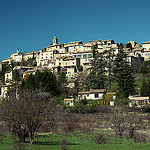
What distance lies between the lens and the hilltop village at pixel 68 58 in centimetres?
9938

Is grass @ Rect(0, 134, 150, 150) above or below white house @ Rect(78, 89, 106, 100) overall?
below

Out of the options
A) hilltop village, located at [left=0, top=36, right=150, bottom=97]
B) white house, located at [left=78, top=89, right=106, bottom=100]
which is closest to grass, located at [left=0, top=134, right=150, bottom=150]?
white house, located at [left=78, top=89, right=106, bottom=100]

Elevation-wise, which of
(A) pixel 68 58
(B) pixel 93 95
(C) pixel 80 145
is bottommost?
(C) pixel 80 145

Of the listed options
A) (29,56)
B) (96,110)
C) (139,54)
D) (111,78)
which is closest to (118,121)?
(96,110)

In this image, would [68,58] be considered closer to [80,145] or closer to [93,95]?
[93,95]

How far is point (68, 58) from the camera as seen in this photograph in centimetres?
10619

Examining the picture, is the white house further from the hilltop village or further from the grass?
the grass

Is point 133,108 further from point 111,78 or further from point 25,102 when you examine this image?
point 25,102

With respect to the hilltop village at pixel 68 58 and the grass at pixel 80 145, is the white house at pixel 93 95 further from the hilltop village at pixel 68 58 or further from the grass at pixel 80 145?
the grass at pixel 80 145

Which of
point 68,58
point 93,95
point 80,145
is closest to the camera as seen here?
point 80,145

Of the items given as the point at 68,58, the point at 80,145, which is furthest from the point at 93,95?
the point at 68,58

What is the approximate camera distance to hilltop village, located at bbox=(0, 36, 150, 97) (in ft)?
326

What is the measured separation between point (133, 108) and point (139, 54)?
60.6 m

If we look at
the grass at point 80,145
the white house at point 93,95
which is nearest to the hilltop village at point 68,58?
the white house at point 93,95
